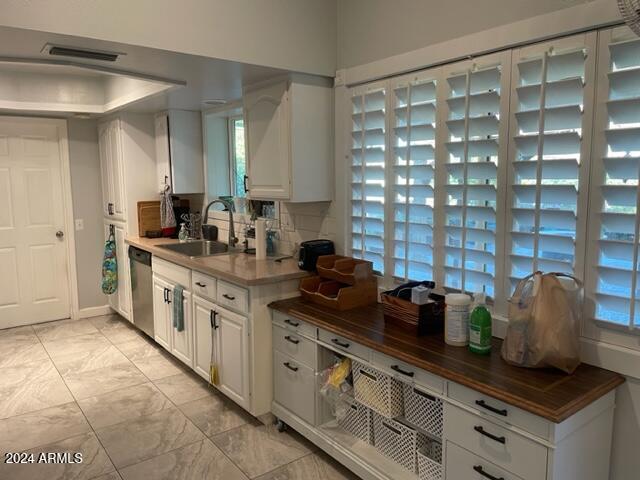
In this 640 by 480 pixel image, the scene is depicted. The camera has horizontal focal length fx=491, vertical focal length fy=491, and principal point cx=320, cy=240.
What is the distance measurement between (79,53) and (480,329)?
230cm

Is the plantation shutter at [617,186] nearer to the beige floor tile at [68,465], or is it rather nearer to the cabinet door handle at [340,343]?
the cabinet door handle at [340,343]

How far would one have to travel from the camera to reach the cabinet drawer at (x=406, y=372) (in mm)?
1974

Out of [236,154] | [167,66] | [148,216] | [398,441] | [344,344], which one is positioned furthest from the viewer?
[148,216]

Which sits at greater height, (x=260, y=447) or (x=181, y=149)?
(x=181, y=149)

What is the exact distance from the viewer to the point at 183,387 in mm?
3562

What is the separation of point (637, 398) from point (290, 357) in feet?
5.49

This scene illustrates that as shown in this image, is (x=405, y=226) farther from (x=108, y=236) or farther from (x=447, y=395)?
(x=108, y=236)

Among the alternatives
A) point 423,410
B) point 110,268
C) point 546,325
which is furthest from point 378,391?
point 110,268

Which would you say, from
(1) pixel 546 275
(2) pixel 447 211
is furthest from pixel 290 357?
(1) pixel 546 275

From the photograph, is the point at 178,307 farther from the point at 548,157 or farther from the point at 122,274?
the point at 548,157

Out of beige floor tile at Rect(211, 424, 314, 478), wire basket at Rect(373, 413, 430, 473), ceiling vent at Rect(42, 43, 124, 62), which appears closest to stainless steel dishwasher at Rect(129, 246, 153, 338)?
beige floor tile at Rect(211, 424, 314, 478)

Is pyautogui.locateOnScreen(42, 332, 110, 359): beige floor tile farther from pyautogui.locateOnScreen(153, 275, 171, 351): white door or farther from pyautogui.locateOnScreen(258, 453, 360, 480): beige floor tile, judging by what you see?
pyautogui.locateOnScreen(258, 453, 360, 480): beige floor tile

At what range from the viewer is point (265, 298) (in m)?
2.91

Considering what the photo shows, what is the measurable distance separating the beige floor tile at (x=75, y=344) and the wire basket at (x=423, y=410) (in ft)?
10.4
